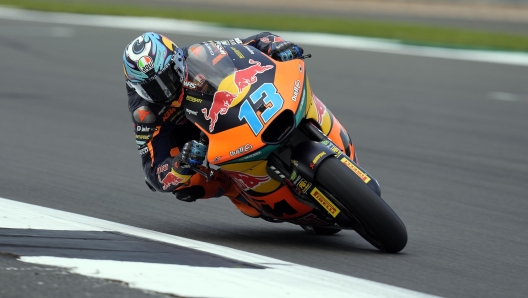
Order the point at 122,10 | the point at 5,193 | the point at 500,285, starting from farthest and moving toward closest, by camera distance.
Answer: the point at 122,10
the point at 5,193
the point at 500,285

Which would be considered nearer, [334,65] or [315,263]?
[315,263]

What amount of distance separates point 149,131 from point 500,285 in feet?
7.38

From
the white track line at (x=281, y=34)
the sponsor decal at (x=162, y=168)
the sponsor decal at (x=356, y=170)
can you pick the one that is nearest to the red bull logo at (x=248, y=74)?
the sponsor decal at (x=356, y=170)

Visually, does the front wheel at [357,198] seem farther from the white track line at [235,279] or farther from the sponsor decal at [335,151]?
the white track line at [235,279]

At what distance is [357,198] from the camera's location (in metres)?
4.48

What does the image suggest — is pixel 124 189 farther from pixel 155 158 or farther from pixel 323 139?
→ pixel 323 139

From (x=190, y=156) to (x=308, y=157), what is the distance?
0.71m

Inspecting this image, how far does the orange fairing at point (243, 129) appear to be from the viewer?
4555 mm

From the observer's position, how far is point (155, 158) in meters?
5.29

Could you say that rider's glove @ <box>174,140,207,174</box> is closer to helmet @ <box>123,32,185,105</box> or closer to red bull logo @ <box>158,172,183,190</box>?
red bull logo @ <box>158,172,183,190</box>

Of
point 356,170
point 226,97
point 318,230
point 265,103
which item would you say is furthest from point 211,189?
point 356,170

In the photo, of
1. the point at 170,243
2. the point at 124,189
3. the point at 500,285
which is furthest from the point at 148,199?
the point at 500,285

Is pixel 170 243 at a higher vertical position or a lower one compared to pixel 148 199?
higher

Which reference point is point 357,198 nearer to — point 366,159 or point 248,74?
point 248,74
